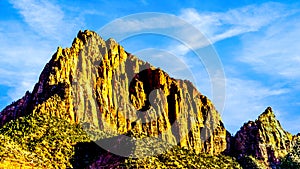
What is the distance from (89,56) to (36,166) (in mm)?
74541

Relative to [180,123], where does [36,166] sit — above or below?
below

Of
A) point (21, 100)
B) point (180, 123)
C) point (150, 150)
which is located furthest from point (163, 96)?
point (150, 150)

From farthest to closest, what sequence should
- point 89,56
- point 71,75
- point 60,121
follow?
point 89,56
point 71,75
point 60,121

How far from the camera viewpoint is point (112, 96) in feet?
586

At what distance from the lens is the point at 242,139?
199000mm

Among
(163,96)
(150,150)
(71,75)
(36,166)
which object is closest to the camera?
(36,166)

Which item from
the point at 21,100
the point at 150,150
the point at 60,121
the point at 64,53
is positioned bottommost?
the point at 150,150

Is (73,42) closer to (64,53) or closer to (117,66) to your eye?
(64,53)

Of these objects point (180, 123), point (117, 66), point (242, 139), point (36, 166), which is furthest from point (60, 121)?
point (242, 139)

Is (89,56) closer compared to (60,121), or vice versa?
(60,121)

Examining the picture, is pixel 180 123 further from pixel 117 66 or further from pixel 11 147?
pixel 11 147

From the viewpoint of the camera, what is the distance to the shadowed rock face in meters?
156

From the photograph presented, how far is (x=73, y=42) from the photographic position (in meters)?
172

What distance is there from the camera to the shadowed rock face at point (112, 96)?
512 ft
